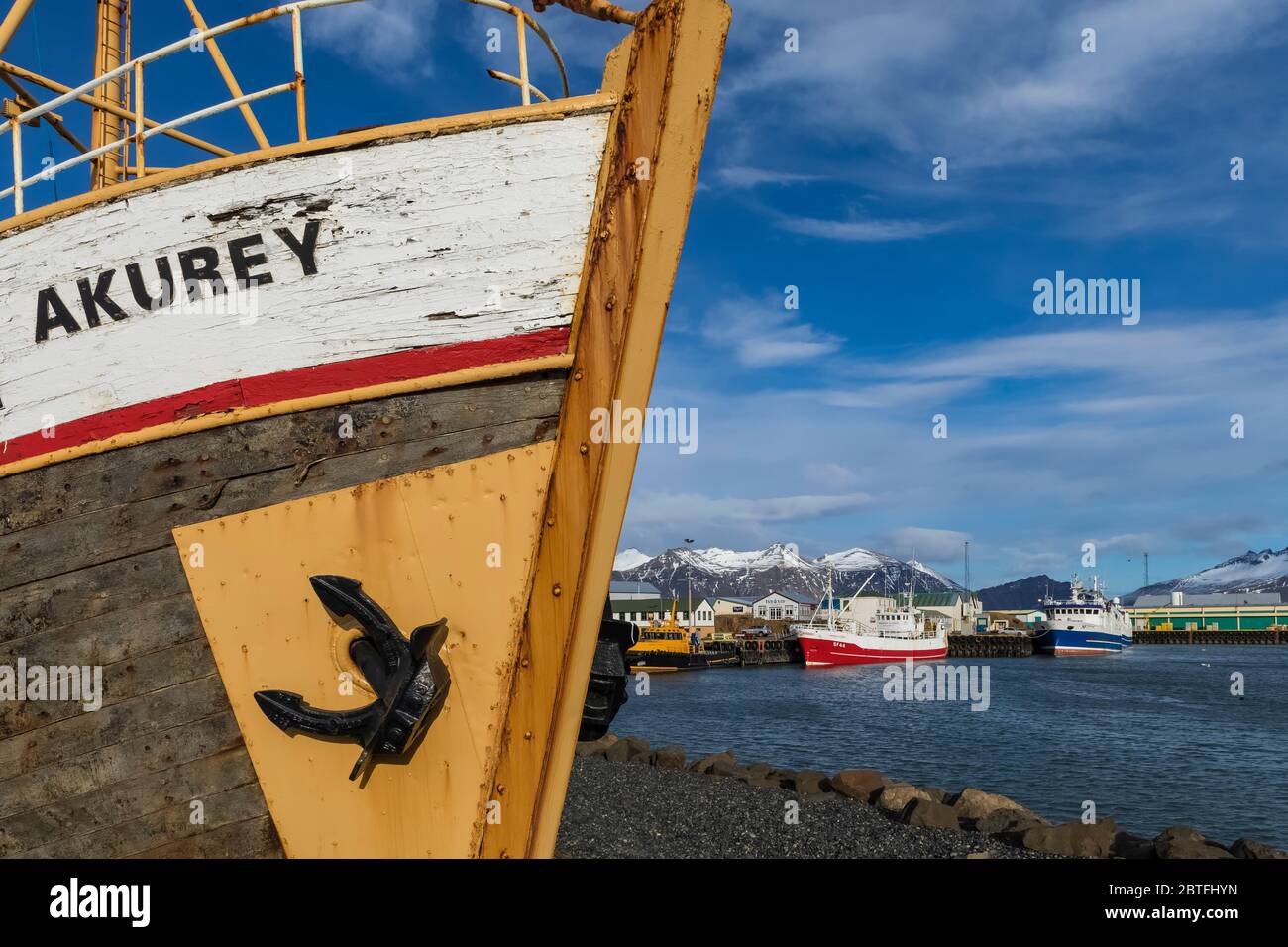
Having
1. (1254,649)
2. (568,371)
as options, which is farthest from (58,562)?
(1254,649)

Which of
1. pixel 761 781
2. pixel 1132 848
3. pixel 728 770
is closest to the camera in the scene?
pixel 1132 848

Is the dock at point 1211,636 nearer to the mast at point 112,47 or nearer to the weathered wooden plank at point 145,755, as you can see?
the mast at point 112,47

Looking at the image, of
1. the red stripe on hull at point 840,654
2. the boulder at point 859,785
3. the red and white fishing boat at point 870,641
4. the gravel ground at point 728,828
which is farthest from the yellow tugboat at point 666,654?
the gravel ground at point 728,828

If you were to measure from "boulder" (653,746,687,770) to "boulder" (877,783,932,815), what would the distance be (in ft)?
14.5

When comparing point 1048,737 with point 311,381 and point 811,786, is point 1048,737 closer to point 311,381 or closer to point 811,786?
point 811,786

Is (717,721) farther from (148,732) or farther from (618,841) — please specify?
(148,732)

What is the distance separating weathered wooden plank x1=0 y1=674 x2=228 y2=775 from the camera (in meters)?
3.47

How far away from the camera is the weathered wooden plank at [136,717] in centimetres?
347

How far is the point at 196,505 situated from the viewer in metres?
3.48

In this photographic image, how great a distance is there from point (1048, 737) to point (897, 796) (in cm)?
1497

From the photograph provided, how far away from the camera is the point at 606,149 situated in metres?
3.56

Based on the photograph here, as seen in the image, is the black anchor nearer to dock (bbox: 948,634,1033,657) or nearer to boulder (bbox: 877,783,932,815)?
boulder (bbox: 877,783,932,815)

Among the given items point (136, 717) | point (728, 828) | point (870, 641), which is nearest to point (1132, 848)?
point (728, 828)

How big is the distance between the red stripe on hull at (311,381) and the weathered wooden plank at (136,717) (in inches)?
40.7
